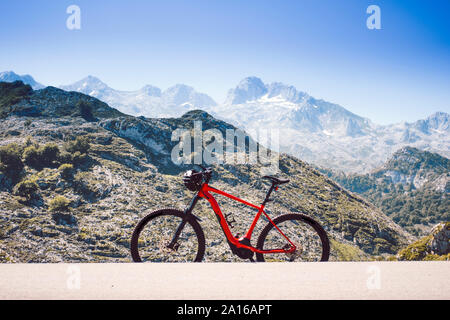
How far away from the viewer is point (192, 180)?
5.99 metres

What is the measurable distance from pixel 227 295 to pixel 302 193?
159m

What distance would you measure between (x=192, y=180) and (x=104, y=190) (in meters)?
106

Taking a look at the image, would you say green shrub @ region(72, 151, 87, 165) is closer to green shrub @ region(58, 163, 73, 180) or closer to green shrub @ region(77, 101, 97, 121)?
green shrub @ region(58, 163, 73, 180)

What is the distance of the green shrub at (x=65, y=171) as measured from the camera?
9750 cm

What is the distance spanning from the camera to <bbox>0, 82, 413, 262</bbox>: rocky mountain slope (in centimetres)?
7450

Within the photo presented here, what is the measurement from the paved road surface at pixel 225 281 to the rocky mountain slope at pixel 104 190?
71.6m

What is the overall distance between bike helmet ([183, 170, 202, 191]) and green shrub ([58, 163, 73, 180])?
4271 inches

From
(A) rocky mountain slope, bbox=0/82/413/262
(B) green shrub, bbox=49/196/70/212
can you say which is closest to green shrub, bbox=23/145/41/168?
(A) rocky mountain slope, bbox=0/82/413/262

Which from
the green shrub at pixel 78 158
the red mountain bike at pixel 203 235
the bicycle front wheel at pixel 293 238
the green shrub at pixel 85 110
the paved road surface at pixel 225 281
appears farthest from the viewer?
the green shrub at pixel 85 110

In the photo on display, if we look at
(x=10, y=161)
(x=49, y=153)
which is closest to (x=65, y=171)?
(x=49, y=153)

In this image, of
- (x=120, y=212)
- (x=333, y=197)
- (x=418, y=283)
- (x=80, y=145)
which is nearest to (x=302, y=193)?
(x=333, y=197)

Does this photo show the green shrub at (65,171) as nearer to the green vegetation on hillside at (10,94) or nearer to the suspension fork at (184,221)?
the green vegetation on hillside at (10,94)

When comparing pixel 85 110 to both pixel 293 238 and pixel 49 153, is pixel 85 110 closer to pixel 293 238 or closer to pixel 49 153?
pixel 49 153

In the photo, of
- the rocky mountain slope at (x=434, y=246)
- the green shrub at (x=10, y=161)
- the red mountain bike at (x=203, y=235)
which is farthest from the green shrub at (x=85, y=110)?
the red mountain bike at (x=203, y=235)
